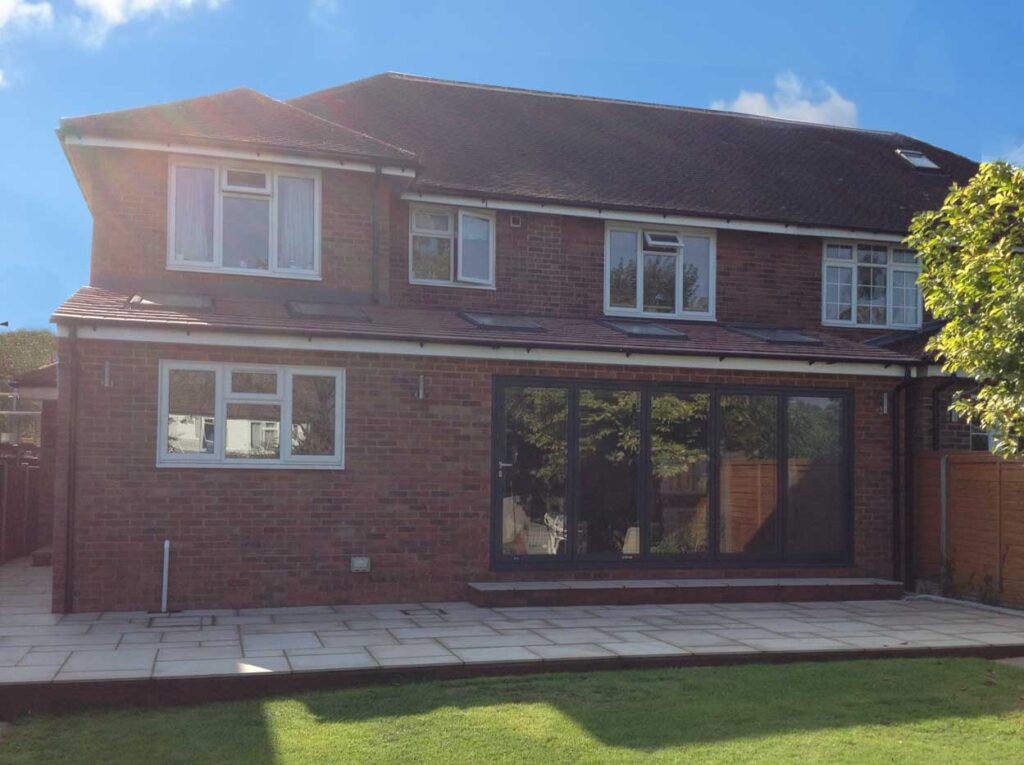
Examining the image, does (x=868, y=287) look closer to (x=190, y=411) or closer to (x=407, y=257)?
(x=407, y=257)

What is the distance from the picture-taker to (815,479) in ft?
40.7

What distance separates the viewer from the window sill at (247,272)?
11.8 meters

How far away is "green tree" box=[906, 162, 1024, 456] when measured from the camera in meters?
6.90

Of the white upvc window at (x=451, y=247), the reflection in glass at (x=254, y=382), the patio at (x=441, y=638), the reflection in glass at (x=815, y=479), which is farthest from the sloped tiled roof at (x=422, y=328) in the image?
the patio at (x=441, y=638)

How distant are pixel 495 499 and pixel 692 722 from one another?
16.8 ft

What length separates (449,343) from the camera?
1090 cm

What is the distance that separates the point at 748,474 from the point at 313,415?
5.08 metres

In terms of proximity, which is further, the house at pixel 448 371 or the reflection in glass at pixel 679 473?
the reflection in glass at pixel 679 473

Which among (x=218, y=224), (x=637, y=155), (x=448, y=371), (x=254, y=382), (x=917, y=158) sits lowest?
(x=254, y=382)

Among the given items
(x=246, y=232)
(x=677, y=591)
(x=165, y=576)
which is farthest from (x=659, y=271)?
(x=165, y=576)

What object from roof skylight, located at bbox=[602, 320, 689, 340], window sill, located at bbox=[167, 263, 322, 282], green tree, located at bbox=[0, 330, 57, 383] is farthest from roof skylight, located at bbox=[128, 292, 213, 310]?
green tree, located at bbox=[0, 330, 57, 383]

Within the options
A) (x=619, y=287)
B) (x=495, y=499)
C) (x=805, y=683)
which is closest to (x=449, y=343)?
(x=495, y=499)

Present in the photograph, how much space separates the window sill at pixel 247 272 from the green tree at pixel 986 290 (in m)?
6.88

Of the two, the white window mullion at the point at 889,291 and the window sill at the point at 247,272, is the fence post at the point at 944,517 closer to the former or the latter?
the white window mullion at the point at 889,291
